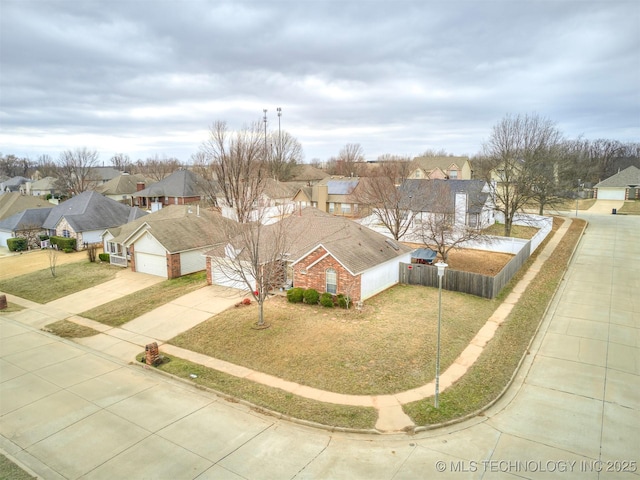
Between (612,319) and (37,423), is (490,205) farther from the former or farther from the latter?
(37,423)

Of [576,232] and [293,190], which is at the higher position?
[293,190]

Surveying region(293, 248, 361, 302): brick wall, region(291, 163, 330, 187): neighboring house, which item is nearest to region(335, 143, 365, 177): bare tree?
region(291, 163, 330, 187): neighboring house

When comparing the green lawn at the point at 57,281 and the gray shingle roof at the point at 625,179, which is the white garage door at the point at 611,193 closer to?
the gray shingle roof at the point at 625,179

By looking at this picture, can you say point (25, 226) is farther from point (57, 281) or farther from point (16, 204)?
point (57, 281)

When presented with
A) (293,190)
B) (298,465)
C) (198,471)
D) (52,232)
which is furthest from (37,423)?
(293,190)

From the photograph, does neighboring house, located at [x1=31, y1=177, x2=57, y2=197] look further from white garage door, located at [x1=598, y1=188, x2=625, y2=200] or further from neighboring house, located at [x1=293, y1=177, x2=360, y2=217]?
white garage door, located at [x1=598, y1=188, x2=625, y2=200]

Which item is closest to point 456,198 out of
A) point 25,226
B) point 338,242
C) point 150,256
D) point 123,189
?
point 338,242
